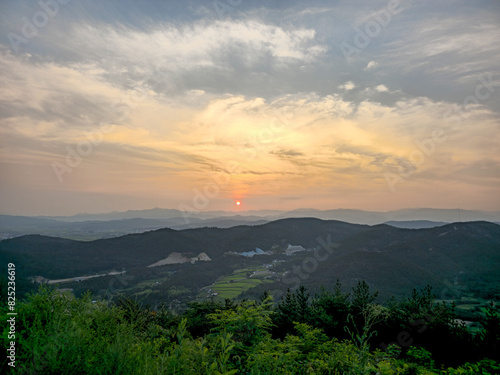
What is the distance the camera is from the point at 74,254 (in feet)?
439

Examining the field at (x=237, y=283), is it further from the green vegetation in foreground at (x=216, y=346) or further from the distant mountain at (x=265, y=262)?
the green vegetation in foreground at (x=216, y=346)

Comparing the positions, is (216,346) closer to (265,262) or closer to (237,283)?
(237,283)

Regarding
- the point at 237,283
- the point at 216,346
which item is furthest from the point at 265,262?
the point at 216,346

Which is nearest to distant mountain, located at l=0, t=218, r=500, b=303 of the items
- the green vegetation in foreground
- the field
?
the field

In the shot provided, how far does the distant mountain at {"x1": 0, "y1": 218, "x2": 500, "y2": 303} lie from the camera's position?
91562 mm

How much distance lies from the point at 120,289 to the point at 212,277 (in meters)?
40.1

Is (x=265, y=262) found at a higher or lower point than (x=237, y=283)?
lower

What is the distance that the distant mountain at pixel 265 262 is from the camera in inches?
3605

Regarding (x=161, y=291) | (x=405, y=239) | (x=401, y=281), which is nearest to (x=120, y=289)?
(x=161, y=291)

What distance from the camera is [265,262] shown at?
153750 millimetres

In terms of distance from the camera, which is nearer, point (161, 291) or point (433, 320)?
point (433, 320)

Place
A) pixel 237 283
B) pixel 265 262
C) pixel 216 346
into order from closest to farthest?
1. pixel 216 346
2. pixel 237 283
3. pixel 265 262

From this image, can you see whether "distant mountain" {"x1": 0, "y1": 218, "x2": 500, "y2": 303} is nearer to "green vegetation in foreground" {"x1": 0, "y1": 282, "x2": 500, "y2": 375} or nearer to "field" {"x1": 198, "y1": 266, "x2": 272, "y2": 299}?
"field" {"x1": 198, "y1": 266, "x2": 272, "y2": 299}

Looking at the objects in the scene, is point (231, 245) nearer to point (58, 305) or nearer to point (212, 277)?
point (212, 277)
